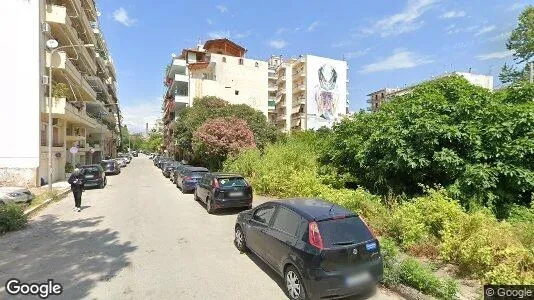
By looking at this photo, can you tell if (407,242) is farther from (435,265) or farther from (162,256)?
(162,256)

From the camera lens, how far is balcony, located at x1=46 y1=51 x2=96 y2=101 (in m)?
22.0

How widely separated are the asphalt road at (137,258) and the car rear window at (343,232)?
3.62 ft

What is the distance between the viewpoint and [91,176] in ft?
65.5

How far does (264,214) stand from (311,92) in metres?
58.7

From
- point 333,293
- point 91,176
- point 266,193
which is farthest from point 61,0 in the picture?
point 333,293

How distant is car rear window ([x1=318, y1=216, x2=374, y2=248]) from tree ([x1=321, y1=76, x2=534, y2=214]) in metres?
5.02

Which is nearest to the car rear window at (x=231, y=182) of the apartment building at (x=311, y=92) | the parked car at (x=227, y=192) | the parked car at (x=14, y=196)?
the parked car at (x=227, y=192)

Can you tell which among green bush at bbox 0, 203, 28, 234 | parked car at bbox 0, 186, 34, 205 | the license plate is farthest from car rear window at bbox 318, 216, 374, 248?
parked car at bbox 0, 186, 34, 205

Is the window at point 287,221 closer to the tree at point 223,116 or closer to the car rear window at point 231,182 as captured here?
the car rear window at point 231,182

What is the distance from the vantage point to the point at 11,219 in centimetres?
959

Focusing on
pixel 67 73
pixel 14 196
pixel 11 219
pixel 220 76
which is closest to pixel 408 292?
pixel 11 219

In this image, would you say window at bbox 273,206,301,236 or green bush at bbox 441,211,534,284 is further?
window at bbox 273,206,301,236

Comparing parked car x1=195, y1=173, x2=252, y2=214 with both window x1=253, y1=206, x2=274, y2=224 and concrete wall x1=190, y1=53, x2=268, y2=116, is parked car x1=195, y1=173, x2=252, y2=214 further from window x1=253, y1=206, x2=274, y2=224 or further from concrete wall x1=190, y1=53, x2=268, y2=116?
concrete wall x1=190, y1=53, x2=268, y2=116

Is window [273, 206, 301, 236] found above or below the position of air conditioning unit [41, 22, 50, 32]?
below
